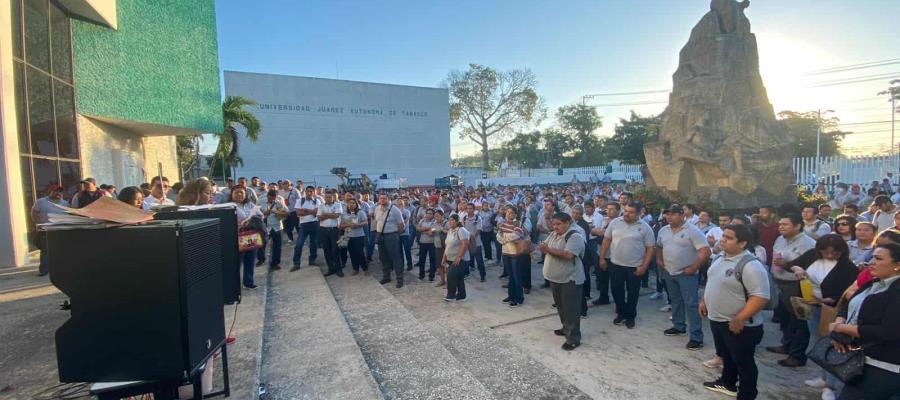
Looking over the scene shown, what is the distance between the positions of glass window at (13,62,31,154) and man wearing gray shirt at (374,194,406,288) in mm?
7364

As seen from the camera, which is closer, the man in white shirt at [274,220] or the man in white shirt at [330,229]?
the man in white shirt at [274,220]

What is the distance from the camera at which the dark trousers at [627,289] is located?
5621 mm

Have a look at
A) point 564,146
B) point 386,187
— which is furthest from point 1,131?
point 564,146

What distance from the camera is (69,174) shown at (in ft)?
32.6

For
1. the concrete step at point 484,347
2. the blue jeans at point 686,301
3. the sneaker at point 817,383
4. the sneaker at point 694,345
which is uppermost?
the blue jeans at point 686,301

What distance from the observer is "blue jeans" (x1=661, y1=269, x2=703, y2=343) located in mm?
4801

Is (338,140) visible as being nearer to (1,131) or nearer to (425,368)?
(1,131)

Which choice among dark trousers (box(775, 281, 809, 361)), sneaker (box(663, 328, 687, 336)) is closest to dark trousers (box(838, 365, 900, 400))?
dark trousers (box(775, 281, 809, 361))

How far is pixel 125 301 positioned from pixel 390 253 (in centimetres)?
627

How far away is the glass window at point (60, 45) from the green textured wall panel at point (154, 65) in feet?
0.54

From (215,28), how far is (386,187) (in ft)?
59.5

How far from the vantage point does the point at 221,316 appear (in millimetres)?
2531

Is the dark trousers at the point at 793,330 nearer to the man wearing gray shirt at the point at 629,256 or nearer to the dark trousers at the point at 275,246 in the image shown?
the man wearing gray shirt at the point at 629,256

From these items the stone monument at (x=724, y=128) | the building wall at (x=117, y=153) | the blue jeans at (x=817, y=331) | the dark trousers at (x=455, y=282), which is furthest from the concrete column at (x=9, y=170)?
the stone monument at (x=724, y=128)
